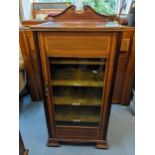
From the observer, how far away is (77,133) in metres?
1.50

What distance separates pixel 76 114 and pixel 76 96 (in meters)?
0.21

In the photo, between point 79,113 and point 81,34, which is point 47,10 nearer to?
point 81,34

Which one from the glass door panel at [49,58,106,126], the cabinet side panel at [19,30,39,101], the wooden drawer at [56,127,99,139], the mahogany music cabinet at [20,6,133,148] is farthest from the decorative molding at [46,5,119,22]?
the wooden drawer at [56,127,99,139]

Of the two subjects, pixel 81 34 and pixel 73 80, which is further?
pixel 73 80

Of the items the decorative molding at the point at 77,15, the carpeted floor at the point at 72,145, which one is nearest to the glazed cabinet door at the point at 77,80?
the carpeted floor at the point at 72,145

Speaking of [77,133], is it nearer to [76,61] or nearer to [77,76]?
[77,76]

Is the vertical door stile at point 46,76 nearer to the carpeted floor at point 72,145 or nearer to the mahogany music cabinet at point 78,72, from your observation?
the mahogany music cabinet at point 78,72

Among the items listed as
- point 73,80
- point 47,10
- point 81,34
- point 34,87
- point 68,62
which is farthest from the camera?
point 47,10

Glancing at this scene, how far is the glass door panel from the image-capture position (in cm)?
130

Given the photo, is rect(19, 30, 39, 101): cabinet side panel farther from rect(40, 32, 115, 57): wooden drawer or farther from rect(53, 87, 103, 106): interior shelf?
rect(40, 32, 115, 57): wooden drawer

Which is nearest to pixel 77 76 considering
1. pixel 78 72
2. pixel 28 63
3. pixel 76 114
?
pixel 78 72
